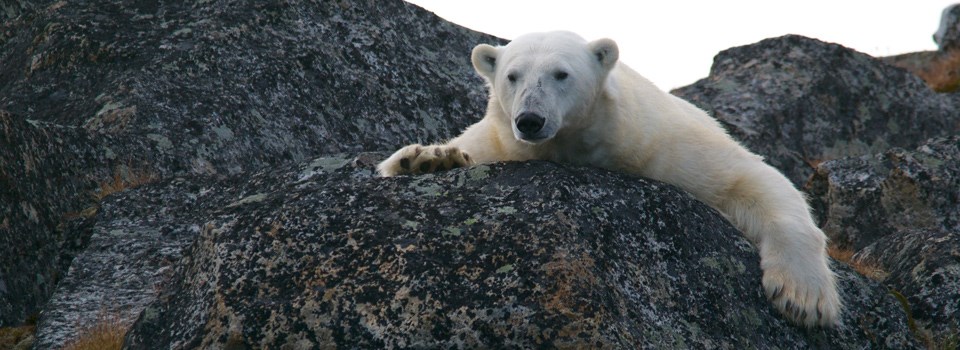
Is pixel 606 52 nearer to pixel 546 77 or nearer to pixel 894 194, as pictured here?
pixel 546 77

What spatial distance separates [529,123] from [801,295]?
5.65 ft

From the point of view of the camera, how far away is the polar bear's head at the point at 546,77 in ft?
20.0

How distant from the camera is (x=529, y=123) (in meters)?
6.01

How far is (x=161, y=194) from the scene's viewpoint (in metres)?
7.70

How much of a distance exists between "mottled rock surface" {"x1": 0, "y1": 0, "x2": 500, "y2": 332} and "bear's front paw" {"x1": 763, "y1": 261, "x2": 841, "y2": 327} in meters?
4.17

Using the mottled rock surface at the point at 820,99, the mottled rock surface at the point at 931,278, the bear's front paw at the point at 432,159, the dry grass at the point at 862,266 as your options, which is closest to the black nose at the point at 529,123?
the bear's front paw at the point at 432,159

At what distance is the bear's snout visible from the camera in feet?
19.7

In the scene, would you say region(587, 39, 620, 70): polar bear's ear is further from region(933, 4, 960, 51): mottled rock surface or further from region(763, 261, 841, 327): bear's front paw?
region(933, 4, 960, 51): mottled rock surface

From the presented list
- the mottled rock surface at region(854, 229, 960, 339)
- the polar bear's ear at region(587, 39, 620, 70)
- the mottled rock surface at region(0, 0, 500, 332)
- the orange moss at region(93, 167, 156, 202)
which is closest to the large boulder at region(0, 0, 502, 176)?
the mottled rock surface at region(0, 0, 500, 332)

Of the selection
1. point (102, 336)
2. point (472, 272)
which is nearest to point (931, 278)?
point (472, 272)

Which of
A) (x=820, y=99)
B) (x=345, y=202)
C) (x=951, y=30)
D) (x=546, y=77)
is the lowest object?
(x=951, y=30)

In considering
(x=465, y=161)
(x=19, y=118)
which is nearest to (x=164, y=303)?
Answer: (x=465, y=161)

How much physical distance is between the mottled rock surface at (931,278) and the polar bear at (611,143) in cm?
93

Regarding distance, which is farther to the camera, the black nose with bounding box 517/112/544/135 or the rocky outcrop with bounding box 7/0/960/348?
the black nose with bounding box 517/112/544/135
